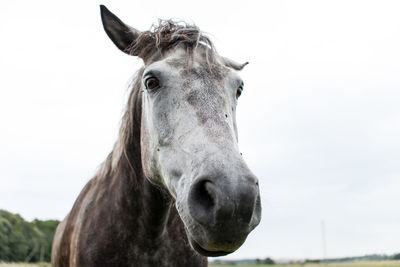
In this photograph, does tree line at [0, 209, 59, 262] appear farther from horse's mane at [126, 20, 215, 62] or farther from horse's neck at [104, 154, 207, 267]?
horse's mane at [126, 20, 215, 62]

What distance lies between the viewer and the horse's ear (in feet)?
11.2

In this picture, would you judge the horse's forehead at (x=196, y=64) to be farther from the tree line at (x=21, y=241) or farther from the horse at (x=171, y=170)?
the tree line at (x=21, y=241)

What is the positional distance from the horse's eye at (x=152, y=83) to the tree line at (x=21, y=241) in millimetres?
43920

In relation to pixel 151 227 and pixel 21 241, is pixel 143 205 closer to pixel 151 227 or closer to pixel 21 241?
pixel 151 227

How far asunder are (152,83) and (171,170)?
2.69 ft

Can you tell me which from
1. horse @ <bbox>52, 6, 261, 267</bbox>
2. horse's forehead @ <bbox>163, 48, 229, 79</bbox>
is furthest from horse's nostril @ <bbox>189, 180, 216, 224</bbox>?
horse's forehead @ <bbox>163, 48, 229, 79</bbox>

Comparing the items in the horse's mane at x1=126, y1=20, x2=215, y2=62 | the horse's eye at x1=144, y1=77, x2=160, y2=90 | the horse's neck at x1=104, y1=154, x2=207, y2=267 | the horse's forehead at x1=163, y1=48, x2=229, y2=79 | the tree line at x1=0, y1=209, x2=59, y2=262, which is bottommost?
the tree line at x1=0, y1=209, x2=59, y2=262

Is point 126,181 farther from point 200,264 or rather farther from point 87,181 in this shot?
point 87,181

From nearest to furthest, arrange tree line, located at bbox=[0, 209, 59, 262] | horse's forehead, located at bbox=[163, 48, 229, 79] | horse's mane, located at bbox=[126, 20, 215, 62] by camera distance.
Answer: horse's forehead, located at bbox=[163, 48, 229, 79] < horse's mane, located at bbox=[126, 20, 215, 62] < tree line, located at bbox=[0, 209, 59, 262]

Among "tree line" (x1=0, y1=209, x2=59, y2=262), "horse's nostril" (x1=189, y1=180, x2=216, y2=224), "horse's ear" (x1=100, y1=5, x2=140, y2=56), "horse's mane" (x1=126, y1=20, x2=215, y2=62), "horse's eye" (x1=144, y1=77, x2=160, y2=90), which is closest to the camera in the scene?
"horse's nostril" (x1=189, y1=180, x2=216, y2=224)

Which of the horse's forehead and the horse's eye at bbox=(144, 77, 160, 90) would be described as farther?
the horse's eye at bbox=(144, 77, 160, 90)

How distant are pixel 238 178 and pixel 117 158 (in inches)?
85.1

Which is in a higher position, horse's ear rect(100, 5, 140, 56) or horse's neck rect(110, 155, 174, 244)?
horse's ear rect(100, 5, 140, 56)

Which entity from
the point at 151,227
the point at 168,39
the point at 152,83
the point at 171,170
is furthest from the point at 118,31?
the point at 151,227
